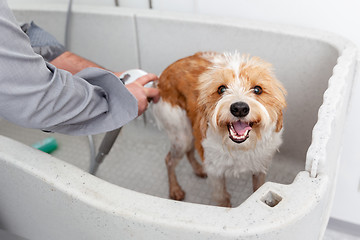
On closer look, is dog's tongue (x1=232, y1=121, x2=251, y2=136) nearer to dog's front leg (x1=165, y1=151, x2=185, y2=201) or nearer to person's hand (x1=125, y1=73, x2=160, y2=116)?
person's hand (x1=125, y1=73, x2=160, y2=116)

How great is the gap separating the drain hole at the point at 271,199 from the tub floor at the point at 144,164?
813mm

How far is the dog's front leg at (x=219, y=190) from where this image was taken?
1470 mm

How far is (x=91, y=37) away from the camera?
1.94 m

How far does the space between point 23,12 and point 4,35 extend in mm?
1216

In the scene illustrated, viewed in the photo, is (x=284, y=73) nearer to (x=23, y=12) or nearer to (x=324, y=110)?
(x=324, y=110)

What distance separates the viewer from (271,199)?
875 millimetres

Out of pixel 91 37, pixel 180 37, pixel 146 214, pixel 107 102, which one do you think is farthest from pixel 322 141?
pixel 91 37

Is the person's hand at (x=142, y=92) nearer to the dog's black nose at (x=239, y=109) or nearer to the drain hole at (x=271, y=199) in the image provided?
the dog's black nose at (x=239, y=109)

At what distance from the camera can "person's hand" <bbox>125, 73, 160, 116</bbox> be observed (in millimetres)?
1301

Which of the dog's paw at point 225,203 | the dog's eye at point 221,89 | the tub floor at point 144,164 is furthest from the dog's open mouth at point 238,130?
the tub floor at point 144,164

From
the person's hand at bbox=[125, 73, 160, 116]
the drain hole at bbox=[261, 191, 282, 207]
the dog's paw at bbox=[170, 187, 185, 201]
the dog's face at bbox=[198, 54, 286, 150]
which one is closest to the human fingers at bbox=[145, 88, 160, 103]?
the person's hand at bbox=[125, 73, 160, 116]

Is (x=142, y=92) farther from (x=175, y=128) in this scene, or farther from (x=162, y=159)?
(x=162, y=159)

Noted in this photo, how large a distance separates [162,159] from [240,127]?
0.87 m

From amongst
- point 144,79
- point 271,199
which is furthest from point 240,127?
point 144,79
